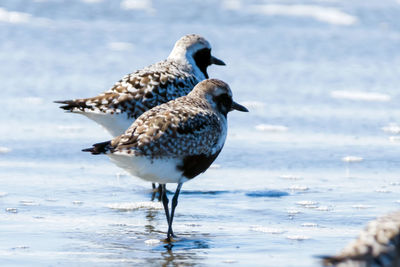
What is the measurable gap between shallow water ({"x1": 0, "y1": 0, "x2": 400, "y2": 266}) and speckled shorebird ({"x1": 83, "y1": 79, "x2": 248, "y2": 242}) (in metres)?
0.54

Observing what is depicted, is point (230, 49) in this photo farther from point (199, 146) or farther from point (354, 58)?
point (199, 146)

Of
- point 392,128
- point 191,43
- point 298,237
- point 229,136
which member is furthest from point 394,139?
point 298,237

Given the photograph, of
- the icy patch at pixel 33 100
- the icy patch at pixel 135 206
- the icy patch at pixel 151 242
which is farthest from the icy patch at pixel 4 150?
the icy patch at pixel 151 242

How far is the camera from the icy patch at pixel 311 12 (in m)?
18.0

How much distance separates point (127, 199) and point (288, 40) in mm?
8480

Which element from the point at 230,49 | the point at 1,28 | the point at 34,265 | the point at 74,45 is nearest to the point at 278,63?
the point at 230,49

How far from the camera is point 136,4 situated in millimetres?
18281

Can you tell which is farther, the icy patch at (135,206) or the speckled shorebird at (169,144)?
the icy patch at (135,206)

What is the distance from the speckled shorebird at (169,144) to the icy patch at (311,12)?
11254mm

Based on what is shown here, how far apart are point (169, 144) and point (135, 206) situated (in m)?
1.44

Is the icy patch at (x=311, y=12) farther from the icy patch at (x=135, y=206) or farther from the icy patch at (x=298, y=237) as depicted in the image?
the icy patch at (x=298, y=237)

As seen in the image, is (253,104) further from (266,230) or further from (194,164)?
(194,164)

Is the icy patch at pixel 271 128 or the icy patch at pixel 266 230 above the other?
the icy patch at pixel 271 128

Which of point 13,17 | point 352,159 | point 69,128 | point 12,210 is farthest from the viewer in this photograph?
point 13,17
